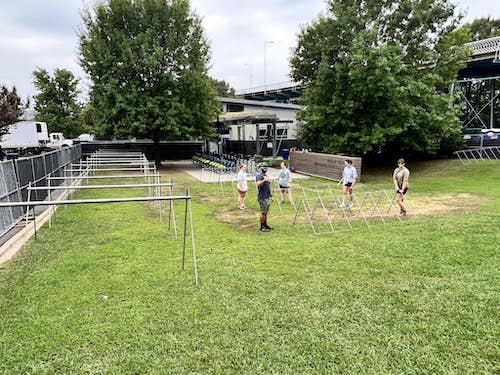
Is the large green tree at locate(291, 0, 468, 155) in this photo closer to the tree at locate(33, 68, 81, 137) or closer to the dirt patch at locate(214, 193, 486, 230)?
the dirt patch at locate(214, 193, 486, 230)

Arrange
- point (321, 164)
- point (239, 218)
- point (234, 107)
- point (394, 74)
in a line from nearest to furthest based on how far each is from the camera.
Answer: point (239, 218) → point (394, 74) → point (321, 164) → point (234, 107)

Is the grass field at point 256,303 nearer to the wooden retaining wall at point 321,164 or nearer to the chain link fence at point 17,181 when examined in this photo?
the chain link fence at point 17,181

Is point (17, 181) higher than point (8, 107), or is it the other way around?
point (8, 107)

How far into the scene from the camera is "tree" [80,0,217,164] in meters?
21.0

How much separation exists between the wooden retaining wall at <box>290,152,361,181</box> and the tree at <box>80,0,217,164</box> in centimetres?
635

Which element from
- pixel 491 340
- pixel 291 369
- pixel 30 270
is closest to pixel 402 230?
pixel 491 340

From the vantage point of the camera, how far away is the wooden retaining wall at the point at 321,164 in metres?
17.0

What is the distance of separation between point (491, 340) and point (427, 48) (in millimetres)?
18345

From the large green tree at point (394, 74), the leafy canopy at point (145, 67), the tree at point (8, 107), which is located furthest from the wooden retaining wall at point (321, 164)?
the tree at point (8, 107)

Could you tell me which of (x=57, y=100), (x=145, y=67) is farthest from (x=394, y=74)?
(x=57, y=100)

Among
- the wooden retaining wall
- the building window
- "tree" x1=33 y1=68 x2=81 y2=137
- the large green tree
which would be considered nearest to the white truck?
"tree" x1=33 y1=68 x2=81 y2=137

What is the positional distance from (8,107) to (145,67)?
7.34m

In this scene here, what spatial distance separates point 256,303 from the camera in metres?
4.56

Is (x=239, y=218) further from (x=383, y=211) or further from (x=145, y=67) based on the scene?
(x=145, y=67)
